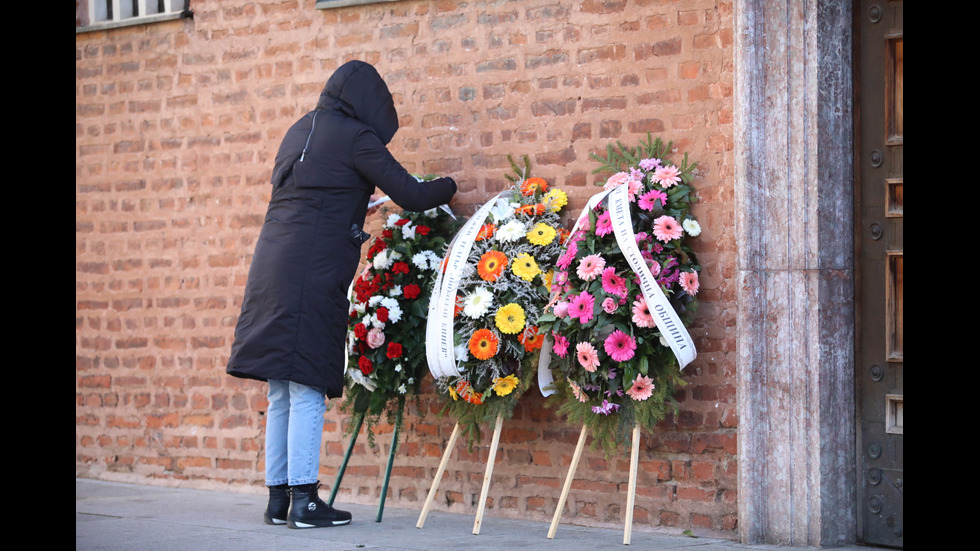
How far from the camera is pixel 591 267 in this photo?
5.19m

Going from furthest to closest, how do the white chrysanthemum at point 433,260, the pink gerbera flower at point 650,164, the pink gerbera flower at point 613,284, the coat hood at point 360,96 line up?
the white chrysanthemum at point 433,260 < the coat hood at point 360,96 < the pink gerbera flower at point 650,164 < the pink gerbera flower at point 613,284

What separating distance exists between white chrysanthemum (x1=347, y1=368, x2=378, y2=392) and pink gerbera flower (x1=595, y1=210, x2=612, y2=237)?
1.40m

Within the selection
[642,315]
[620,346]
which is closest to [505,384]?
[620,346]

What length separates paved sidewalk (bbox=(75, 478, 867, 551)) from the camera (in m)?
5.07

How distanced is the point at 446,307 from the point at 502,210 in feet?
1.96

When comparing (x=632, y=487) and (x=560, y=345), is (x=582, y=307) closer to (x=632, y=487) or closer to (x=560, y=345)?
(x=560, y=345)

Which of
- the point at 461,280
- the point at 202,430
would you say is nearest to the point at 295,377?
the point at 461,280

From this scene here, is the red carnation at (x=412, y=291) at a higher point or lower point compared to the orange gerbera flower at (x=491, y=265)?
lower

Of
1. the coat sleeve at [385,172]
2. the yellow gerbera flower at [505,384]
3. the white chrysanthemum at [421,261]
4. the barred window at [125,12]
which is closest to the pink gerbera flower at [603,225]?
the yellow gerbera flower at [505,384]

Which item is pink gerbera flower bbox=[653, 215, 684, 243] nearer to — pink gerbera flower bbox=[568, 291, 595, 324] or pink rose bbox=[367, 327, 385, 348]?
pink gerbera flower bbox=[568, 291, 595, 324]

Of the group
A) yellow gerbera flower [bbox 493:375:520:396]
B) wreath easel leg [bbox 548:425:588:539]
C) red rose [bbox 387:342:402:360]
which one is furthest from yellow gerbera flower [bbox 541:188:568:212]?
wreath easel leg [bbox 548:425:588:539]

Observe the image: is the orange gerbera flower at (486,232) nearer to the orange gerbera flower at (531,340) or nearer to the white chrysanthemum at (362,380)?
the orange gerbera flower at (531,340)

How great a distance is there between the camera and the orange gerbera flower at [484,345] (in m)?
5.44

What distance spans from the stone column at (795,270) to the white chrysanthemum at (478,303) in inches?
45.4
